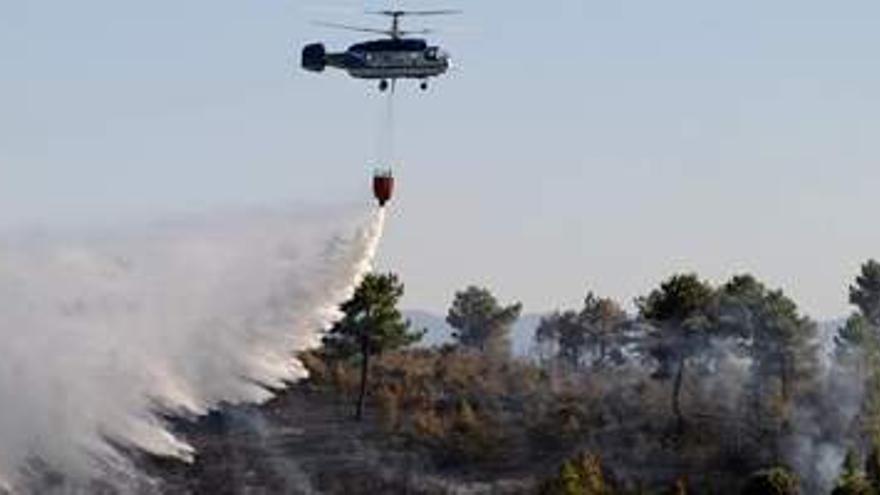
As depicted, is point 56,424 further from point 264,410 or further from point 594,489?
point 264,410

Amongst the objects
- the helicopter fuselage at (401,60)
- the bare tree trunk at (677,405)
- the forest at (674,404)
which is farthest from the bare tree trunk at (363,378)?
the helicopter fuselage at (401,60)

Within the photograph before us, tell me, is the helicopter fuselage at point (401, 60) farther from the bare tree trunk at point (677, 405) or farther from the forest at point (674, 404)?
the bare tree trunk at point (677, 405)

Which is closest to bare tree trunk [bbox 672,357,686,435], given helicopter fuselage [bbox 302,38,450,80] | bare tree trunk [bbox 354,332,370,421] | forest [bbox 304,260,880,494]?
forest [bbox 304,260,880,494]

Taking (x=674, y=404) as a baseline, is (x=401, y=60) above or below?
above

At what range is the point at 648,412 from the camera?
15212cm

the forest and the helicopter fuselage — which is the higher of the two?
the helicopter fuselage

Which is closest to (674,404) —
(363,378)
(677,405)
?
A: (677,405)

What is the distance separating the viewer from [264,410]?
525ft

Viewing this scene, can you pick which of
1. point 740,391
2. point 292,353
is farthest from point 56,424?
point 740,391

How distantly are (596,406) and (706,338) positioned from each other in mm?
11670

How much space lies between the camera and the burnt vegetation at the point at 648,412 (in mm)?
133250

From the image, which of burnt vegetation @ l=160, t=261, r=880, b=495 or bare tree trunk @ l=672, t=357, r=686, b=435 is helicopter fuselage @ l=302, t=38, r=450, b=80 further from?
bare tree trunk @ l=672, t=357, r=686, b=435

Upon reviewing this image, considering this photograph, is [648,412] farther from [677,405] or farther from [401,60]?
[401,60]

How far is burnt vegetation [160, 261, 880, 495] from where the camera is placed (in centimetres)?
13325
